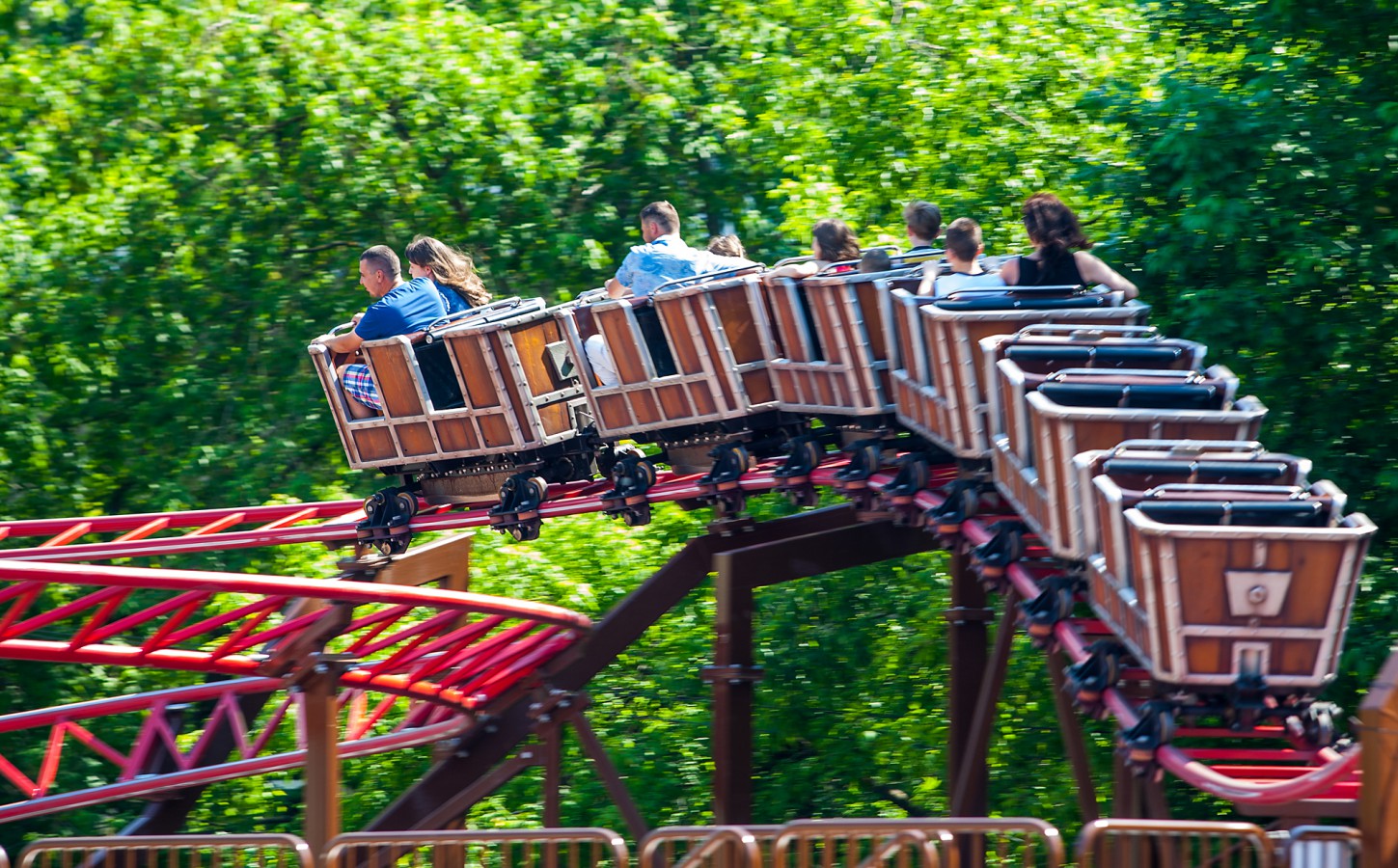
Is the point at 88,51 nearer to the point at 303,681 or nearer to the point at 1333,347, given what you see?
the point at 303,681

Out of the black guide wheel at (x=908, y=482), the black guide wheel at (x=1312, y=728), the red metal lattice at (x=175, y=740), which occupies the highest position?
the black guide wheel at (x=908, y=482)

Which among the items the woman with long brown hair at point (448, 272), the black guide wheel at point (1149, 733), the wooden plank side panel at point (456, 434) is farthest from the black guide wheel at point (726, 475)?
the black guide wheel at point (1149, 733)

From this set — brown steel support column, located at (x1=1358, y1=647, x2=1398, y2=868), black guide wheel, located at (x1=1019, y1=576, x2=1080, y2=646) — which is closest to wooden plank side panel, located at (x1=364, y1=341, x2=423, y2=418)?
black guide wheel, located at (x1=1019, y1=576, x2=1080, y2=646)

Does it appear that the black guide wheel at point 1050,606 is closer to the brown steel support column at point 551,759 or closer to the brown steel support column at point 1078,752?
the brown steel support column at point 1078,752

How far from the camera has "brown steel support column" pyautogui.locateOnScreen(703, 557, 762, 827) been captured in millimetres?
9375

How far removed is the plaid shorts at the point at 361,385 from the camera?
10109 mm

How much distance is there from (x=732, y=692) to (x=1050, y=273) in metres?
3.11

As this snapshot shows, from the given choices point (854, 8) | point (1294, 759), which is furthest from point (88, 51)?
point (1294, 759)

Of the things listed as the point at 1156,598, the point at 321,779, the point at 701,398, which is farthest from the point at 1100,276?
the point at 321,779

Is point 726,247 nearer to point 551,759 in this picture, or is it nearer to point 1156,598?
point 551,759

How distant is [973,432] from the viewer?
7.13 meters

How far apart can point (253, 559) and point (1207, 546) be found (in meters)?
13.3

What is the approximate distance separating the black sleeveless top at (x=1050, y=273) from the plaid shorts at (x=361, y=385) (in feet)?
13.2

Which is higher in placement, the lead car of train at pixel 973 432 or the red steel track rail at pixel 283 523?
the lead car of train at pixel 973 432
